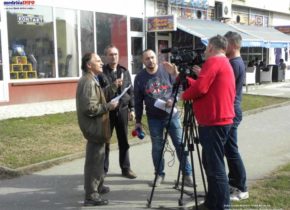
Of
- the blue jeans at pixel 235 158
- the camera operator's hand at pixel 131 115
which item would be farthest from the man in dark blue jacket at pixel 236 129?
the camera operator's hand at pixel 131 115

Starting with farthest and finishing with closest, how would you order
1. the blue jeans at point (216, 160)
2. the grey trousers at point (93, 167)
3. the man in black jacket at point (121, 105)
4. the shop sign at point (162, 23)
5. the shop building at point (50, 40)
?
the shop sign at point (162, 23), the shop building at point (50, 40), the man in black jacket at point (121, 105), the grey trousers at point (93, 167), the blue jeans at point (216, 160)

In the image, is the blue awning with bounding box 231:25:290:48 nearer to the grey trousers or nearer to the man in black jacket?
the man in black jacket

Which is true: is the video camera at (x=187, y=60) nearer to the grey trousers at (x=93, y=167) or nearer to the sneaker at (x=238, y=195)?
the grey trousers at (x=93, y=167)

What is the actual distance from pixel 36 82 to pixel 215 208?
968 cm

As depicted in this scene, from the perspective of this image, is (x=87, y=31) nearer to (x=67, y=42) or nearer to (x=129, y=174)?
(x=67, y=42)

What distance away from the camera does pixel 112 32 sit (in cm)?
1645

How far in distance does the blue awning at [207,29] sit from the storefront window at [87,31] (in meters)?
4.27

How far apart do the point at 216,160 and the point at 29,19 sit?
1010 cm

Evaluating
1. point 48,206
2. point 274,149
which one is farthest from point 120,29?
point 48,206

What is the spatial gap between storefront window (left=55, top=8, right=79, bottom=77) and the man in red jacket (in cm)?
1031

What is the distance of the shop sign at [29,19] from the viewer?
12984mm

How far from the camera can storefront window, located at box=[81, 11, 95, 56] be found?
15078mm

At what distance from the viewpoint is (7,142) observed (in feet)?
27.6

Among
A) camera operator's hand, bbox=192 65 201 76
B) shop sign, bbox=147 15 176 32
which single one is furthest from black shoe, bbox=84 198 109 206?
shop sign, bbox=147 15 176 32
